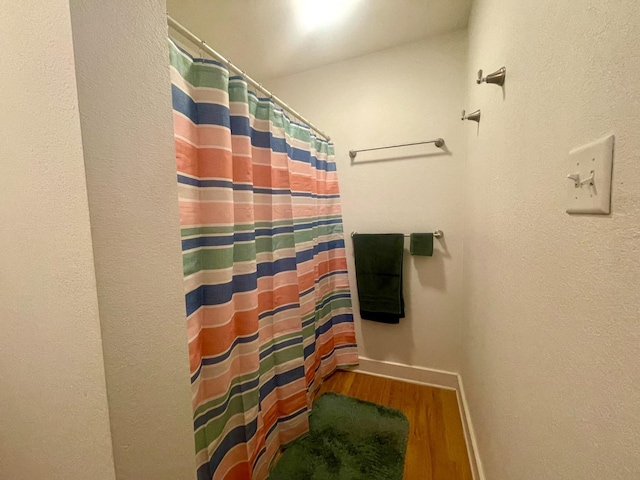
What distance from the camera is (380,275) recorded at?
5.91ft

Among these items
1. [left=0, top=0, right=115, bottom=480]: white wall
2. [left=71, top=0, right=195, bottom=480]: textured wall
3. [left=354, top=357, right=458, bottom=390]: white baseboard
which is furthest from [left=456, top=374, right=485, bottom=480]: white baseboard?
[left=0, top=0, right=115, bottom=480]: white wall

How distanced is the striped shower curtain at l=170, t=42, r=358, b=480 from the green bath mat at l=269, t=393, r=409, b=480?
92 millimetres

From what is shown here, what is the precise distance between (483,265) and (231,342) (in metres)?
1.08

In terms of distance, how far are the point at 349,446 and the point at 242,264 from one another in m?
1.14

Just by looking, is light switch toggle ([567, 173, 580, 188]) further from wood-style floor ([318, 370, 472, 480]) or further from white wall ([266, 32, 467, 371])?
wood-style floor ([318, 370, 472, 480])

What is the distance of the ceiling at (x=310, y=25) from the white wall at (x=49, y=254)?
1255 mm

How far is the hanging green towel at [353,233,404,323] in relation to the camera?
5.76ft

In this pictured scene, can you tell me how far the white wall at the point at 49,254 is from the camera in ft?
1.36

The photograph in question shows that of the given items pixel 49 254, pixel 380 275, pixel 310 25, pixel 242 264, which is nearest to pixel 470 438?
pixel 380 275

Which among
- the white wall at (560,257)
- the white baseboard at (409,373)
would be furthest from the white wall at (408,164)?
the white wall at (560,257)

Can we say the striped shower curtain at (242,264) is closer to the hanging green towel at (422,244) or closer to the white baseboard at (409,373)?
the white baseboard at (409,373)

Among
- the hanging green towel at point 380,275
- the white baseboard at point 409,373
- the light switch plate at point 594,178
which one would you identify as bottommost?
the white baseboard at point 409,373

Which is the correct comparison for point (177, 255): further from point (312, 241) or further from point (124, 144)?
point (312, 241)

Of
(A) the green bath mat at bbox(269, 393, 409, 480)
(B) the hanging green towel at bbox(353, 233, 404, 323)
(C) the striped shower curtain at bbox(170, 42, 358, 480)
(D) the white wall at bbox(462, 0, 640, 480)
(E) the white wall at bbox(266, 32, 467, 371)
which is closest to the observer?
(D) the white wall at bbox(462, 0, 640, 480)
